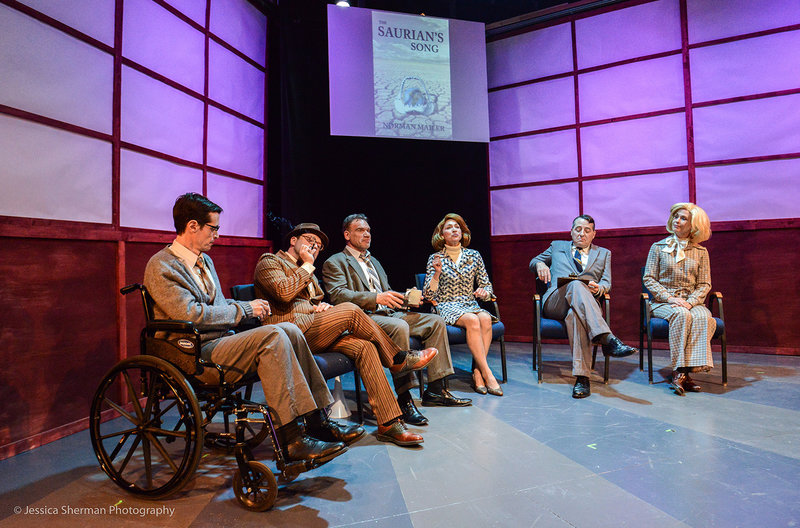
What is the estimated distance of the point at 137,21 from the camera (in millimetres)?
3225

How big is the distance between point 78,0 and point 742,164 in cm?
541

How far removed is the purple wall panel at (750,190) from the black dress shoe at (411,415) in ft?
12.1

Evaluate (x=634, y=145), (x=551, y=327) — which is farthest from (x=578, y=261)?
(x=634, y=145)

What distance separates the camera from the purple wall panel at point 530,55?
5.24 metres

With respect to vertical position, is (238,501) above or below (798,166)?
below

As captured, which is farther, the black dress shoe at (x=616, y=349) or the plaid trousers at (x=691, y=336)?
the plaid trousers at (x=691, y=336)

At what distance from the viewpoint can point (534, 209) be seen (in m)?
5.38

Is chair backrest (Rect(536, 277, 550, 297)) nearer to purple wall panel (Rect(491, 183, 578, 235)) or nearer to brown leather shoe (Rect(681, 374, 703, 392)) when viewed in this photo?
brown leather shoe (Rect(681, 374, 703, 392))

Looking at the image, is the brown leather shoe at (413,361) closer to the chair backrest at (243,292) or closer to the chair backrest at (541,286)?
the chair backrest at (243,292)

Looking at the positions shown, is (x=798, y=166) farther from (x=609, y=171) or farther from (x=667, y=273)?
(x=667, y=273)

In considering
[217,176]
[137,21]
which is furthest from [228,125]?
[137,21]

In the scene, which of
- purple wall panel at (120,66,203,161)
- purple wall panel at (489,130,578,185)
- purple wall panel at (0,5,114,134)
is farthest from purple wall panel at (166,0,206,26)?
purple wall panel at (489,130,578,185)

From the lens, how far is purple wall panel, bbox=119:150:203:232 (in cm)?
315

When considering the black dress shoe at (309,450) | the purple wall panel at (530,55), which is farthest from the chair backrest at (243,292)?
the purple wall panel at (530,55)
